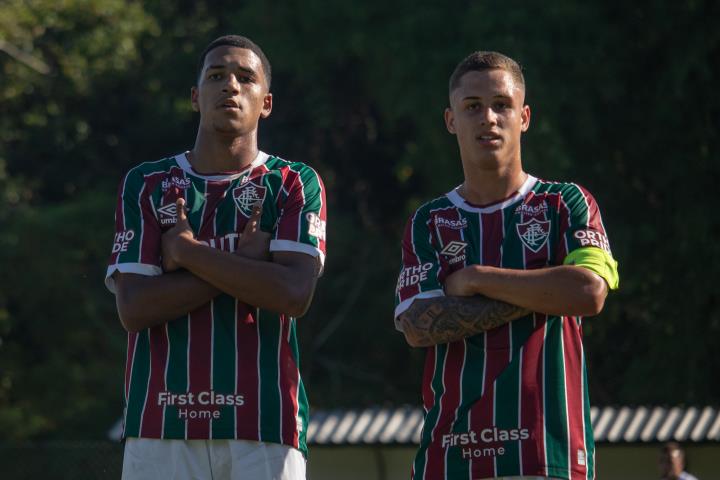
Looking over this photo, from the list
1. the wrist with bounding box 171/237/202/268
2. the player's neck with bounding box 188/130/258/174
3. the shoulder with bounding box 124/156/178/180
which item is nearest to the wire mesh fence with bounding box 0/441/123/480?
the shoulder with bounding box 124/156/178/180

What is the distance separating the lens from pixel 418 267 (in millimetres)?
4734

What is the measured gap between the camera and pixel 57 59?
2761 centimetres

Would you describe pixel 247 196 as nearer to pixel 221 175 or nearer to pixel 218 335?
pixel 221 175

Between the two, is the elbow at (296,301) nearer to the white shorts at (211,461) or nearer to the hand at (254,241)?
the hand at (254,241)

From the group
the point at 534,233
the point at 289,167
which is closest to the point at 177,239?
the point at 289,167

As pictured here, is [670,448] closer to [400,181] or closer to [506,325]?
[506,325]

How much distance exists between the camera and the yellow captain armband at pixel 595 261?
4.51 metres

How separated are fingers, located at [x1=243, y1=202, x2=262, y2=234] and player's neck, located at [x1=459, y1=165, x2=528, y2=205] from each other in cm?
79

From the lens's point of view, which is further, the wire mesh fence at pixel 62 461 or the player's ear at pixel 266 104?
the wire mesh fence at pixel 62 461

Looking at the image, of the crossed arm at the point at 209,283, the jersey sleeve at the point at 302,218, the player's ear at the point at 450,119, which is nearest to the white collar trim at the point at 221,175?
the jersey sleeve at the point at 302,218

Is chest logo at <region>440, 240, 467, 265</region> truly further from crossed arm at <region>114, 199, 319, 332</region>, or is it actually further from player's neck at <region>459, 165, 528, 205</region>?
crossed arm at <region>114, 199, 319, 332</region>

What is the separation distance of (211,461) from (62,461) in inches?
412

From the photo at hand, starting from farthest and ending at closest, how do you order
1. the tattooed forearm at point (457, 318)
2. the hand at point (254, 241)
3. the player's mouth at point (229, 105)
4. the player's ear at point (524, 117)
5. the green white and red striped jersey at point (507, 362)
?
the player's ear at point (524, 117), the player's mouth at point (229, 105), the hand at point (254, 241), the tattooed forearm at point (457, 318), the green white and red striped jersey at point (507, 362)

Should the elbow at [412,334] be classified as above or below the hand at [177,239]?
below
